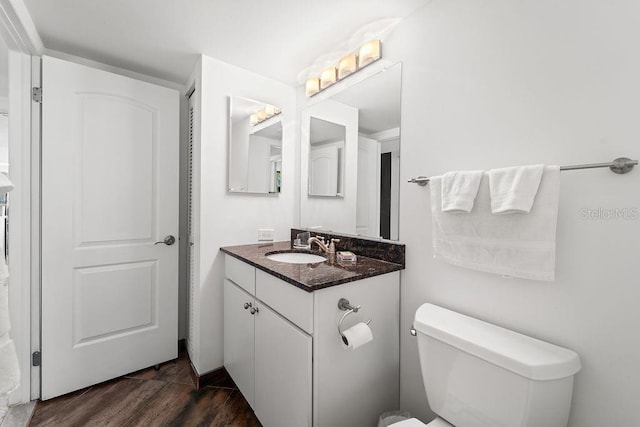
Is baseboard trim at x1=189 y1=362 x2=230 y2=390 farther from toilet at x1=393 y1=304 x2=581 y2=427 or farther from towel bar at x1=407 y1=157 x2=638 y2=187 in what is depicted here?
towel bar at x1=407 y1=157 x2=638 y2=187

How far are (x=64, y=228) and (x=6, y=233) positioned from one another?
25 cm

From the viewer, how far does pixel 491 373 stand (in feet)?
2.83

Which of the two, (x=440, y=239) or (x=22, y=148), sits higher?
(x=22, y=148)

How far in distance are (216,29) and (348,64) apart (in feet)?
2.47

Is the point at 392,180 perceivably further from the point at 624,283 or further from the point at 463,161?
the point at 624,283

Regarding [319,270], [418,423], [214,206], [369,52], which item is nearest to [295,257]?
[319,270]

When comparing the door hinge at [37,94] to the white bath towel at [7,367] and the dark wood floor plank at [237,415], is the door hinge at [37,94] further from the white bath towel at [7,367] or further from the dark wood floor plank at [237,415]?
the dark wood floor plank at [237,415]

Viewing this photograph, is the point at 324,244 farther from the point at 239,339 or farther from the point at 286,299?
the point at 239,339

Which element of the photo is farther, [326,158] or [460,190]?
[326,158]

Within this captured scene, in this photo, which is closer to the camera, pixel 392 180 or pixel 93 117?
pixel 392 180

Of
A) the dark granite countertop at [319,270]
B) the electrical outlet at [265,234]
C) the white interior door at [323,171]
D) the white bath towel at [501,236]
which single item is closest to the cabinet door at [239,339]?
the dark granite countertop at [319,270]

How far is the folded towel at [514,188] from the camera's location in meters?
0.85

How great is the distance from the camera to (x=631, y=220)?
783mm

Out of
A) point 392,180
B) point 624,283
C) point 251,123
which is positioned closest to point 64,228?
point 251,123
